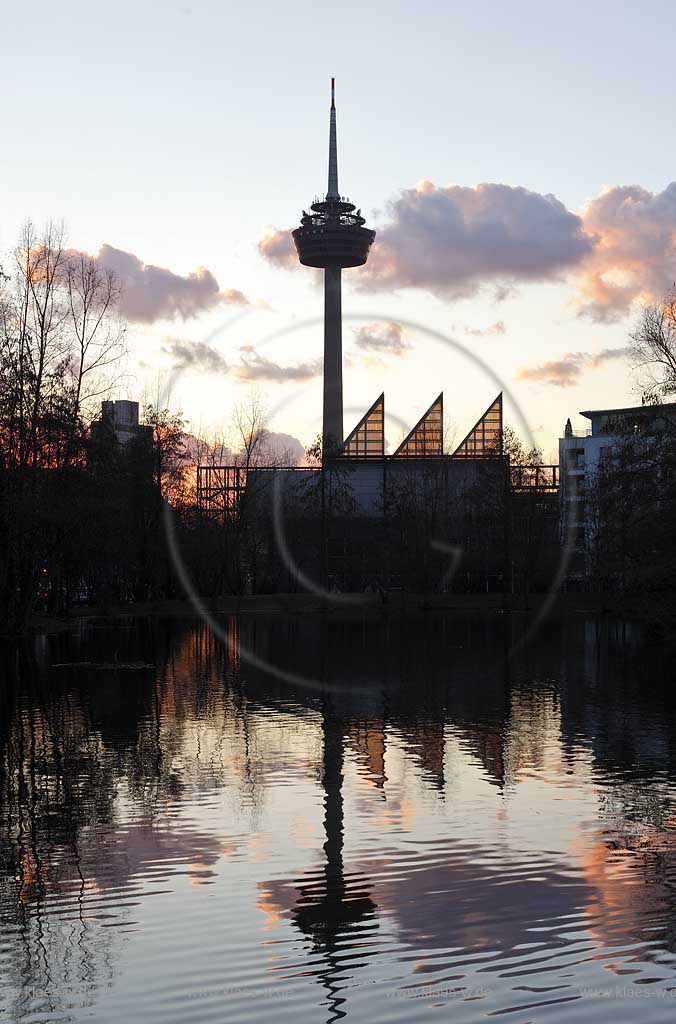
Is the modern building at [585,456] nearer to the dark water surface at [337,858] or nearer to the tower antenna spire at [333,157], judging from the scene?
the dark water surface at [337,858]

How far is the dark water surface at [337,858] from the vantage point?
973 centimetres

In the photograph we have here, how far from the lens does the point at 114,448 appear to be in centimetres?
6600

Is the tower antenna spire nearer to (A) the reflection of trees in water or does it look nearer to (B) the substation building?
(B) the substation building

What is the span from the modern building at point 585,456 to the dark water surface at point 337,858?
21.5 metres

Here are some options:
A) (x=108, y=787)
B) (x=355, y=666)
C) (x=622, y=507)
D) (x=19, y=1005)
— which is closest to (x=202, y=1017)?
(x=19, y=1005)

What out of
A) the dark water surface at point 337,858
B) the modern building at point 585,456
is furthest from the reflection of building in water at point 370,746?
the modern building at point 585,456

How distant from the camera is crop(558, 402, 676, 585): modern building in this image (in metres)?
49.9

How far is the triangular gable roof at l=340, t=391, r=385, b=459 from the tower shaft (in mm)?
54120

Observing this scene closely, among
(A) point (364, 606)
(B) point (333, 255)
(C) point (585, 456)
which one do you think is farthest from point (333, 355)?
(A) point (364, 606)

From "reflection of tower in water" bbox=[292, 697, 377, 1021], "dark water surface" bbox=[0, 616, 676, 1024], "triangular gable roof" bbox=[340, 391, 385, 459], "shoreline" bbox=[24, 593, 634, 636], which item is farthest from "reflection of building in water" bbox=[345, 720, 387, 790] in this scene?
"triangular gable roof" bbox=[340, 391, 385, 459]

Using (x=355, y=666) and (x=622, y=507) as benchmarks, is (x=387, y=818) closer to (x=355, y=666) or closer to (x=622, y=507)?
(x=355, y=666)

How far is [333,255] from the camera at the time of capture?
188375 millimetres

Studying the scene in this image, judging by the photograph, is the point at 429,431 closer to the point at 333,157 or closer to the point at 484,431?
the point at 484,431

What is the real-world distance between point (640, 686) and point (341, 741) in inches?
537
